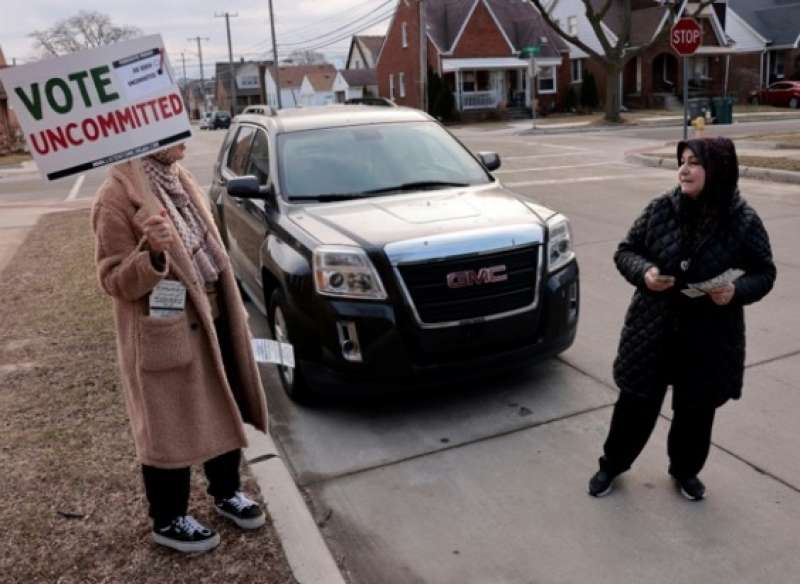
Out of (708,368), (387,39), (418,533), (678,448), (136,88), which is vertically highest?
(387,39)

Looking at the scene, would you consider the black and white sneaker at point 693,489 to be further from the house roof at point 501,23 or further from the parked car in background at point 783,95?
the house roof at point 501,23

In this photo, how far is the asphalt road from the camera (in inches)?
123

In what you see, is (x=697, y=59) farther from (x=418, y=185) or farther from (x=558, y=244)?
(x=558, y=244)

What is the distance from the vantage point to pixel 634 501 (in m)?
3.55

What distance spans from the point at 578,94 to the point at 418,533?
151ft

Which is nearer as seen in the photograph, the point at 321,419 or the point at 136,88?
the point at 136,88

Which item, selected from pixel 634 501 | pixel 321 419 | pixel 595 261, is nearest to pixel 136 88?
pixel 321 419

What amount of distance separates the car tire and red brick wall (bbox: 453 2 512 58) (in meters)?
42.6

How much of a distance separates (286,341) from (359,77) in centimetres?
6273

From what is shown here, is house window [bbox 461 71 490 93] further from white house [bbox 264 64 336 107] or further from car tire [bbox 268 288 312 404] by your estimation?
Result: car tire [bbox 268 288 312 404]

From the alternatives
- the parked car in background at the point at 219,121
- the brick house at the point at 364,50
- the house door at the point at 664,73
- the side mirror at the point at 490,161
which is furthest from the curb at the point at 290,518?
the brick house at the point at 364,50

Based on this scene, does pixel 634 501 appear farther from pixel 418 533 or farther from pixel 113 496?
pixel 113 496

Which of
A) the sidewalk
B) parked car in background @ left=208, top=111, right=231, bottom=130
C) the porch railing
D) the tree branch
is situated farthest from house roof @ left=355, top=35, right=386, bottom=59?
the sidewalk

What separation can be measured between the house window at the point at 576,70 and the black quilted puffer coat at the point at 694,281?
4780 cm
